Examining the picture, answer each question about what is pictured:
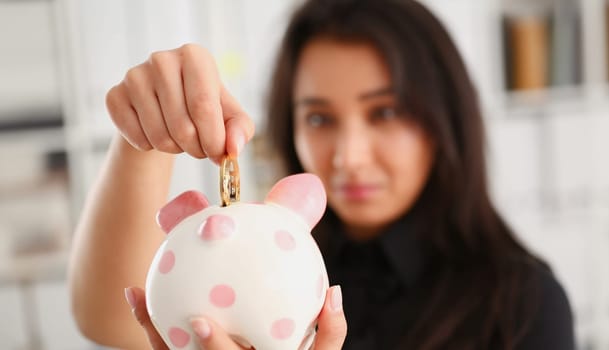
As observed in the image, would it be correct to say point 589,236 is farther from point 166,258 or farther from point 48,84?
point 166,258

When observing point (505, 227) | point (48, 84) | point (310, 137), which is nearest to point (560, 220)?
point (505, 227)

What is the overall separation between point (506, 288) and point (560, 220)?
4.99 ft

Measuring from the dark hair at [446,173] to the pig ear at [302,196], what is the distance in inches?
17.4

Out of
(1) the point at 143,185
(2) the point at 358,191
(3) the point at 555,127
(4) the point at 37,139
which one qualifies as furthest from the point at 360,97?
(3) the point at 555,127

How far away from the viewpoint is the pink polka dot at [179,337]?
1.50ft

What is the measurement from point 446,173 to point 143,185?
54 centimetres

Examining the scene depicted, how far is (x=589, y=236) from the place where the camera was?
2.31 metres

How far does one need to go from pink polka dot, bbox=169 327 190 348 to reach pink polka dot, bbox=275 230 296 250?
0.30 feet

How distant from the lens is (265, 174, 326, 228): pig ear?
1.68ft

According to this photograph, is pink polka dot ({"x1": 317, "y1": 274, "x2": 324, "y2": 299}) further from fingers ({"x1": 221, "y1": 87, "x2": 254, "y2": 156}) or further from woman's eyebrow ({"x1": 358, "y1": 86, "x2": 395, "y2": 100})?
woman's eyebrow ({"x1": 358, "y1": 86, "x2": 395, "y2": 100})

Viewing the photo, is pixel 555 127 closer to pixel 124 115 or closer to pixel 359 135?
pixel 359 135

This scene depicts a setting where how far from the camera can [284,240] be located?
0.47m

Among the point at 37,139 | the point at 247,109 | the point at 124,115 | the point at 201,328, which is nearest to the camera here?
the point at 201,328

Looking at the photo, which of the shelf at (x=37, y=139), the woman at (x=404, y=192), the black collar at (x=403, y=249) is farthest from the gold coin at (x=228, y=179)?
the shelf at (x=37, y=139)
